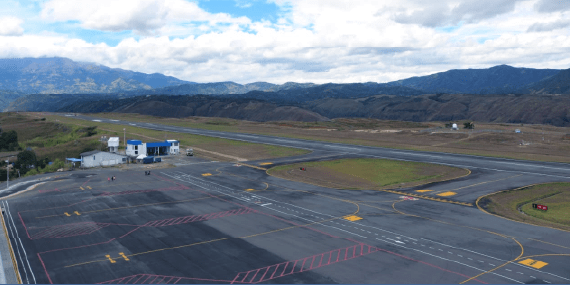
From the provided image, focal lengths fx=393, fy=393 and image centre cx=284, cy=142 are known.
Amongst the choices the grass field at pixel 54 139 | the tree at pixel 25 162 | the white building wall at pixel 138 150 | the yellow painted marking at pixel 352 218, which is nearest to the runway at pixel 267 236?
the yellow painted marking at pixel 352 218

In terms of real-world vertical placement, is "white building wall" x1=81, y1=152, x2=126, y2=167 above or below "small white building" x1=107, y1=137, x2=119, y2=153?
below

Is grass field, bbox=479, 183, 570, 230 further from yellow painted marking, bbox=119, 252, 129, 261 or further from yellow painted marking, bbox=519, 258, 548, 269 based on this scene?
yellow painted marking, bbox=119, 252, 129, 261

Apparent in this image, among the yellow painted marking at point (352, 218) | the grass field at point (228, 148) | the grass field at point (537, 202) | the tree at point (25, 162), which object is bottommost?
the tree at point (25, 162)

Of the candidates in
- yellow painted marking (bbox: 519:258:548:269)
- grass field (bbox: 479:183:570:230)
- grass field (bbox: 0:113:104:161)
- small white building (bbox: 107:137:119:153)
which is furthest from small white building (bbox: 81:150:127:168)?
yellow painted marking (bbox: 519:258:548:269)

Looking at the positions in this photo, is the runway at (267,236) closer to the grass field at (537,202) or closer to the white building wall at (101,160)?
the grass field at (537,202)

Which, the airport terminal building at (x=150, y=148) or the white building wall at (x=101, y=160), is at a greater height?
the airport terminal building at (x=150, y=148)

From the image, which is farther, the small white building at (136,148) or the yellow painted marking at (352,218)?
the small white building at (136,148)

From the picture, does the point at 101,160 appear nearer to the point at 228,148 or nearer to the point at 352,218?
the point at 228,148

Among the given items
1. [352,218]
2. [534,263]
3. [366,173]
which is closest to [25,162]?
[366,173]
